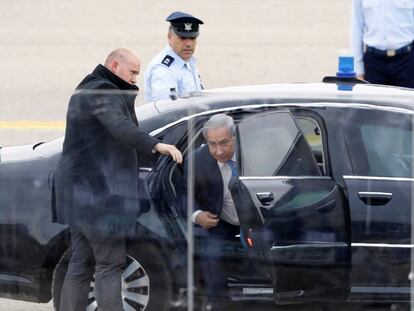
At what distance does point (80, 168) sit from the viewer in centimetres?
597

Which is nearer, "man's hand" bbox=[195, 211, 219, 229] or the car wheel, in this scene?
"man's hand" bbox=[195, 211, 219, 229]

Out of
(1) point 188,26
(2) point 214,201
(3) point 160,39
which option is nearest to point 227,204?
(2) point 214,201

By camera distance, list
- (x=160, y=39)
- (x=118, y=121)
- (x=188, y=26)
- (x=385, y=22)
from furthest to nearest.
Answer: (x=160, y=39) → (x=385, y=22) → (x=188, y=26) → (x=118, y=121)

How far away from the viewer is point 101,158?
5.92 m

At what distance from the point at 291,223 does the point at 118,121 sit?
0.97 meters

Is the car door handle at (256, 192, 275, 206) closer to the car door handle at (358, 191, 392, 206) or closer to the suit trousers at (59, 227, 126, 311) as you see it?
the car door handle at (358, 191, 392, 206)

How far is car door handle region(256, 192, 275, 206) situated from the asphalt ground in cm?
592

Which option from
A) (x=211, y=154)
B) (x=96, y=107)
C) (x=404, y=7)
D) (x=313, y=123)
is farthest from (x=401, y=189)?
(x=404, y=7)

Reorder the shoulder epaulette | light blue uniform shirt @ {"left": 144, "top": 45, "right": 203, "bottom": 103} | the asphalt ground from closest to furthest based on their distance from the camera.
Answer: light blue uniform shirt @ {"left": 144, "top": 45, "right": 203, "bottom": 103} → the shoulder epaulette → the asphalt ground

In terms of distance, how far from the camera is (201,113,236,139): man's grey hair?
594 centimetres

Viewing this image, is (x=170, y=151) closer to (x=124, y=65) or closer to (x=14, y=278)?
(x=124, y=65)

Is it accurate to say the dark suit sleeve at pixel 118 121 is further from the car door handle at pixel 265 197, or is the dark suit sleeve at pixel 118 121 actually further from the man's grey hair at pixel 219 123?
the car door handle at pixel 265 197

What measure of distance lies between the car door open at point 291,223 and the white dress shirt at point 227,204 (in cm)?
2

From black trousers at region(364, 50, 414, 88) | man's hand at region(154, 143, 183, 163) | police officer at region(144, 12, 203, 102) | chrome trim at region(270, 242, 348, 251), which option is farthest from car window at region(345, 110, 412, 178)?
black trousers at region(364, 50, 414, 88)
